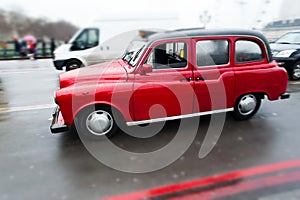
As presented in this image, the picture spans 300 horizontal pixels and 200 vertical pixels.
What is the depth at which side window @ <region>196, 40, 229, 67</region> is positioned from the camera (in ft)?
12.9

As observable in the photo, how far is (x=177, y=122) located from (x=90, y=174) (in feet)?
6.66

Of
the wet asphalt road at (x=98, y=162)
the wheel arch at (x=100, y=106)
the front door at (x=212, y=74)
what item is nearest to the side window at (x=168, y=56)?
the front door at (x=212, y=74)

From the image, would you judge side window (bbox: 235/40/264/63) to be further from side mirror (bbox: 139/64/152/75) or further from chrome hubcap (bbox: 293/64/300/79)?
chrome hubcap (bbox: 293/64/300/79)

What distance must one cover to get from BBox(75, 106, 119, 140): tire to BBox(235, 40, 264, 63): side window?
8.02ft

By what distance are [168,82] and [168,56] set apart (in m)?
0.44

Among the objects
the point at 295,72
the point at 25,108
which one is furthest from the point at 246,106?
the point at 25,108

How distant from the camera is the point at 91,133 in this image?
386 cm

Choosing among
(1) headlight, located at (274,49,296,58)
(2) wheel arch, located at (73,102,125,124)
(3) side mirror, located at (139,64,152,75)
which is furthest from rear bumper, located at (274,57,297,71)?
(2) wheel arch, located at (73,102,125,124)

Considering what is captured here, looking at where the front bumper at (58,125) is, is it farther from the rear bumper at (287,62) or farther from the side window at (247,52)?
the rear bumper at (287,62)

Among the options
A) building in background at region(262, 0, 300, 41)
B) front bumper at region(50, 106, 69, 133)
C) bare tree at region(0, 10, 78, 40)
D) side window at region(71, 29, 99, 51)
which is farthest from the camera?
building in background at region(262, 0, 300, 41)

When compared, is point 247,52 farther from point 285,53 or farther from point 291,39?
point 291,39

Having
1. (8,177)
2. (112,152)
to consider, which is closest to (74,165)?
(112,152)

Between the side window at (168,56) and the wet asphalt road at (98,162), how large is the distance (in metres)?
1.17

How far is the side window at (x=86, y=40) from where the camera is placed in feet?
31.5
